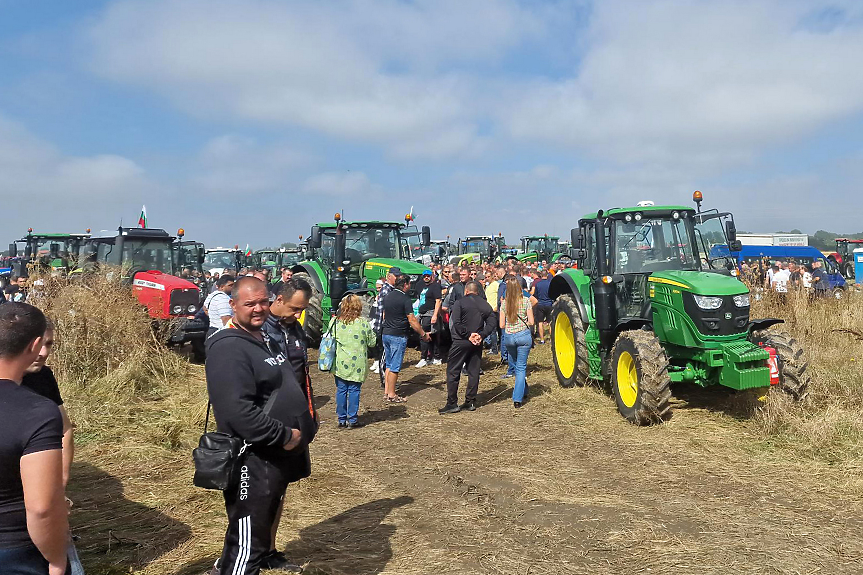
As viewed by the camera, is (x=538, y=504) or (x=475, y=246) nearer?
(x=538, y=504)

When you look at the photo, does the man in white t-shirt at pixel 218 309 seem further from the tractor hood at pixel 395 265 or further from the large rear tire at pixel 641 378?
the tractor hood at pixel 395 265

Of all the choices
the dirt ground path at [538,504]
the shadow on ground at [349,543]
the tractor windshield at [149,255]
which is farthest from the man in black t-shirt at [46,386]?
the tractor windshield at [149,255]

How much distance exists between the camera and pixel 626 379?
746cm

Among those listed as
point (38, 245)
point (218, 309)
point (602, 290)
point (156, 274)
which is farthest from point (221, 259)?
point (602, 290)

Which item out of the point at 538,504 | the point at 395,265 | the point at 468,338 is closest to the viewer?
the point at 538,504

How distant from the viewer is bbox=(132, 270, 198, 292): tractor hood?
35.5 feet

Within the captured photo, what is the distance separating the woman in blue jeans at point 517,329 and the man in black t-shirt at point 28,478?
6.52 m

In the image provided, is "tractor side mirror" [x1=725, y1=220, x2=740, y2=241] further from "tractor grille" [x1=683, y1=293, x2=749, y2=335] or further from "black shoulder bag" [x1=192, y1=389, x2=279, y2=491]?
"black shoulder bag" [x1=192, y1=389, x2=279, y2=491]

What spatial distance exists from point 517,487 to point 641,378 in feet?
6.94

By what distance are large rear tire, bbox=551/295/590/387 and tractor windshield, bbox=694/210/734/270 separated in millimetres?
1675

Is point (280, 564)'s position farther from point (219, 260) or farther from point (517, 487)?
point (219, 260)

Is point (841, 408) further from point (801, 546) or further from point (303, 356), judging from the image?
point (303, 356)

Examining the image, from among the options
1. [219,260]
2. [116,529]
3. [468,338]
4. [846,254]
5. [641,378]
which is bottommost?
[116,529]

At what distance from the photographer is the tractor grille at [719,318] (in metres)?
6.84
